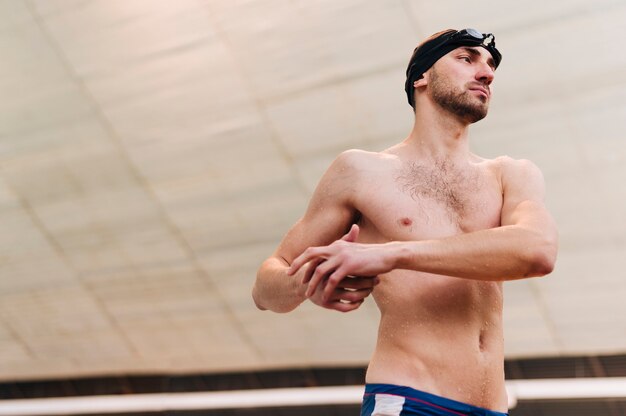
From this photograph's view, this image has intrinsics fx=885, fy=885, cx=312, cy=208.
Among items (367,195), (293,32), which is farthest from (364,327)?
(367,195)

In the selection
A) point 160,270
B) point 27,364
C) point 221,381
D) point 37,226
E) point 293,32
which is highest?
point 293,32

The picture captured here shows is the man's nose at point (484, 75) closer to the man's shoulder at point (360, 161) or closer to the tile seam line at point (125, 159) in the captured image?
the man's shoulder at point (360, 161)

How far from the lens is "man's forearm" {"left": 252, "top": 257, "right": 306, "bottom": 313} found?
2.39 m

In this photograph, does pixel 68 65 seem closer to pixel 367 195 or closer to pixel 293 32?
pixel 293 32

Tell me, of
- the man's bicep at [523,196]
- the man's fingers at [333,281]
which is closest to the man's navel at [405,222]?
the man's bicep at [523,196]

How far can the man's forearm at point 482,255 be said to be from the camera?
2.15m

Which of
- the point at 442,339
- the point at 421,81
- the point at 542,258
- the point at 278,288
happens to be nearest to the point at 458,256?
the point at 542,258

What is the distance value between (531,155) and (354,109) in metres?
1.49

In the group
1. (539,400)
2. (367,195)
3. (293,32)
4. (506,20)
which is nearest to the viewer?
(367,195)

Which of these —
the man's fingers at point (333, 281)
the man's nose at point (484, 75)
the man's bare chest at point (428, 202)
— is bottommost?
the man's bare chest at point (428, 202)

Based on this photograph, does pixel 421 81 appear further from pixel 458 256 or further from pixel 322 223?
pixel 458 256

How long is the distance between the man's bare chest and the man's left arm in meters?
0.31

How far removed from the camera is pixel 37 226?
30.3 ft

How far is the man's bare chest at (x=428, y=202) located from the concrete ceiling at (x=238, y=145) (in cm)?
420
